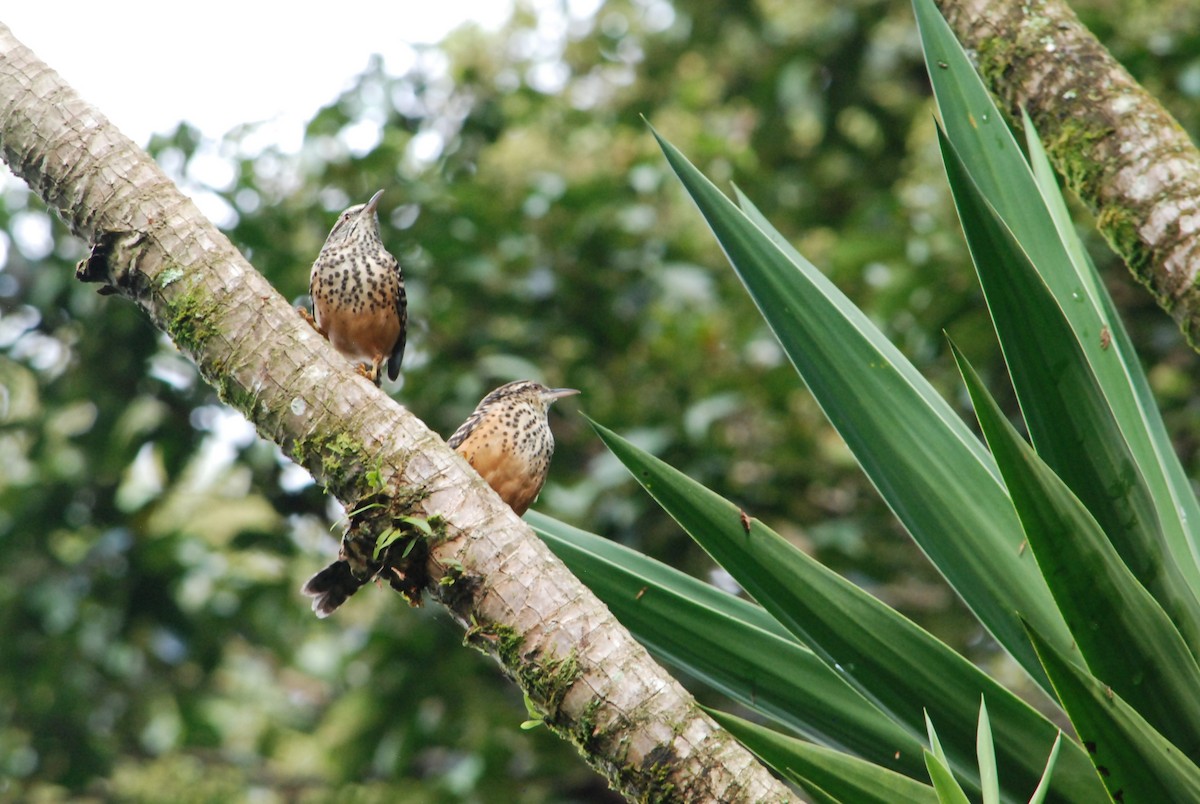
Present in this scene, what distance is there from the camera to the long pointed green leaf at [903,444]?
6.28 ft

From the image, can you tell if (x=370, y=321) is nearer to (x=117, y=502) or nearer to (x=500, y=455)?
(x=500, y=455)

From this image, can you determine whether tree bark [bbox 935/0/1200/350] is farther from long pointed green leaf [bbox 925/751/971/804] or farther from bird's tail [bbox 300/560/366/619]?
bird's tail [bbox 300/560/366/619]

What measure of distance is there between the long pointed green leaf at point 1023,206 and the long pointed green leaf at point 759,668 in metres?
0.70

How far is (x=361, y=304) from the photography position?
346cm

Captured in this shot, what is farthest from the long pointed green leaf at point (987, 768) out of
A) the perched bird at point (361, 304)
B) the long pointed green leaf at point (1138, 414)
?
the perched bird at point (361, 304)

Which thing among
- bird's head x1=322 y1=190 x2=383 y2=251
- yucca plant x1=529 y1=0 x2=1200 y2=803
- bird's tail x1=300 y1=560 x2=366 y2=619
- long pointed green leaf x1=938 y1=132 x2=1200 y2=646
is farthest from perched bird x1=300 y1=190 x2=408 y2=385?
long pointed green leaf x1=938 y1=132 x2=1200 y2=646

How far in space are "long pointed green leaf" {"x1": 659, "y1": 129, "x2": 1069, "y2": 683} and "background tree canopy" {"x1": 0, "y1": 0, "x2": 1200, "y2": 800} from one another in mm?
2137

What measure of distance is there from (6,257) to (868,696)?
352 centimetres

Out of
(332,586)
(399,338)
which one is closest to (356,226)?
(399,338)

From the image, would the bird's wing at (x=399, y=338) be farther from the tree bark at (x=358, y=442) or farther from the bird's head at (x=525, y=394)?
the tree bark at (x=358, y=442)

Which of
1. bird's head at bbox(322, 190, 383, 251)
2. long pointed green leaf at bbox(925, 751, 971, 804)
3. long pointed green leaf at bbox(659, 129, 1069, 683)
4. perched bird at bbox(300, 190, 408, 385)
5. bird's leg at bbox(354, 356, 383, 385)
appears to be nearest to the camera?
long pointed green leaf at bbox(925, 751, 971, 804)

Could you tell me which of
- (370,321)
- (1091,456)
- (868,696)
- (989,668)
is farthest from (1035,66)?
(989,668)

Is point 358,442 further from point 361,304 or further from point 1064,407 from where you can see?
point 361,304

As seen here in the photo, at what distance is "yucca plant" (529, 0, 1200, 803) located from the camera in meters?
1.62
